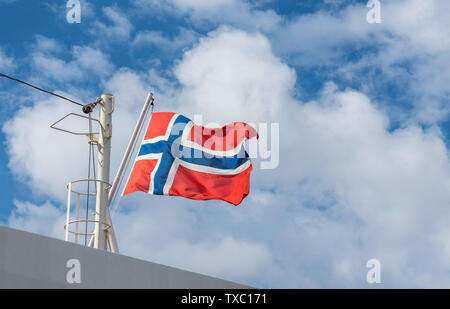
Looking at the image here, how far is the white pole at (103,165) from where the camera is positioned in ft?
40.3

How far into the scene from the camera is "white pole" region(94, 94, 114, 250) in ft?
40.3

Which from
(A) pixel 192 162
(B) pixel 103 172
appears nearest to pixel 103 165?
(B) pixel 103 172

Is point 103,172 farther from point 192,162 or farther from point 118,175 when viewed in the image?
point 192,162

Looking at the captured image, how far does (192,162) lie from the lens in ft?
47.5

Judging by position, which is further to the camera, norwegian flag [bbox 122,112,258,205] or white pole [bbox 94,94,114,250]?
norwegian flag [bbox 122,112,258,205]

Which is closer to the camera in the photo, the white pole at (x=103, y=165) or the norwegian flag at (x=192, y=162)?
A: the white pole at (x=103, y=165)

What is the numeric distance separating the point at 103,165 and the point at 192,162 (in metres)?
2.17

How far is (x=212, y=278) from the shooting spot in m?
11.3

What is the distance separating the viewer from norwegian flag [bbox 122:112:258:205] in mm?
13844

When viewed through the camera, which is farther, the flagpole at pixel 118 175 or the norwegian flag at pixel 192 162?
the norwegian flag at pixel 192 162

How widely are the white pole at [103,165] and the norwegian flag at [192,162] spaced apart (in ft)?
2.20

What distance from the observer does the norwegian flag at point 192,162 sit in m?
13.8

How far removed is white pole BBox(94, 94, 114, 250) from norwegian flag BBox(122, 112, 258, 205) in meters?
0.67
